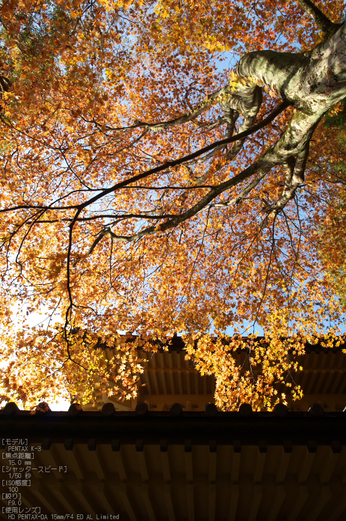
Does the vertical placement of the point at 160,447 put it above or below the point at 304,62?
below

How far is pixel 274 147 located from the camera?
5301mm

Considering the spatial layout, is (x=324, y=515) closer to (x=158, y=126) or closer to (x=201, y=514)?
(x=201, y=514)

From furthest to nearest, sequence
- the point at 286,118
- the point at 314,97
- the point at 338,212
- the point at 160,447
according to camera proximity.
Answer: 1. the point at 338,212
2. the point at 286,118
3. the point at 160,447
4. the point at 314,97

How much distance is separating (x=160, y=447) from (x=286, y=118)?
10.6 meters

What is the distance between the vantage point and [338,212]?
1109 centimetres

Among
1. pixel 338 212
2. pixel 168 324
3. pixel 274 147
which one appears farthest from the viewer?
pixel 338 212

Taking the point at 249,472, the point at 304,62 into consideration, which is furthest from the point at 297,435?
the point at 304,62

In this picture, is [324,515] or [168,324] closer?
[324,515]

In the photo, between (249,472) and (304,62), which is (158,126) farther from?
(249,472)

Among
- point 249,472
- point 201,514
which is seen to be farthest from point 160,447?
point 201,514

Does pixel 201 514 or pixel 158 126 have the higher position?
pixel 158 126

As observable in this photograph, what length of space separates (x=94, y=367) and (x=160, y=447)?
5301mm

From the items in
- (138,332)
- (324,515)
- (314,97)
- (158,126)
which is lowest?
(324,515)

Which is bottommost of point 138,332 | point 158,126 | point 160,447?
point 160,447
